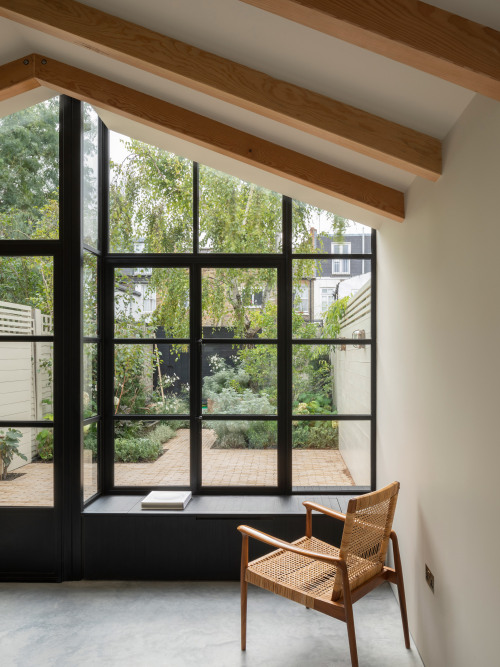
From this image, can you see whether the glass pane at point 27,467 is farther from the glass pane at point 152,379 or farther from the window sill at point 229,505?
the glass pane at point 152,379

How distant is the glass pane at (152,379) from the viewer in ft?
15.5

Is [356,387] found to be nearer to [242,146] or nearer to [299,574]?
[299,574]

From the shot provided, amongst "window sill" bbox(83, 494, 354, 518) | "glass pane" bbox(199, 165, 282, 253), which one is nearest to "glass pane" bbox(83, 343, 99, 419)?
"window sill" bbox(83, 494, 354, 518)

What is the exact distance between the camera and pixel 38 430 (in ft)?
14.2

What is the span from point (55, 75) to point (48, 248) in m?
1.21

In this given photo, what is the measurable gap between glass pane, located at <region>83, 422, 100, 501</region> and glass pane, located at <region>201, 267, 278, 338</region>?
3.81 feet

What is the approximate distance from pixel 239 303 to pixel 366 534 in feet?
7.29

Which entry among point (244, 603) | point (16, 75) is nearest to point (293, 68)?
point (16, 75)

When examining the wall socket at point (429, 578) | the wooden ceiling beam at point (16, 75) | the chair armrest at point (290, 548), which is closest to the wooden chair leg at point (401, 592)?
the wall socket at point (429, 578)

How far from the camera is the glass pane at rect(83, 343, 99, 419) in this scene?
4.40 m

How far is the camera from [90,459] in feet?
14.8

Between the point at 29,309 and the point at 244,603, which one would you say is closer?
the point at 244,603

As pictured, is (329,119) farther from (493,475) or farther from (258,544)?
(258,544)

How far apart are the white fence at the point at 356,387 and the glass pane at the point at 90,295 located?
1.95 m
